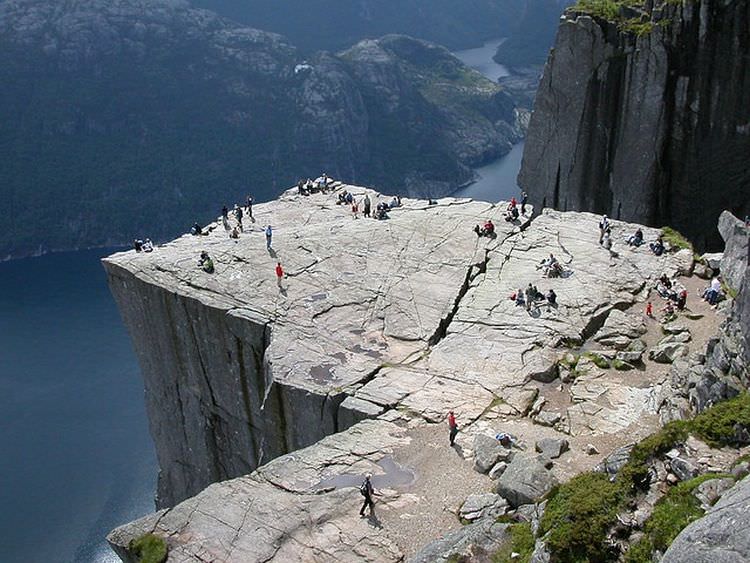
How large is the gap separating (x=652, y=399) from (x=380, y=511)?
10289 millimetres

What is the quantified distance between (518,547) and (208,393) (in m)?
23.8

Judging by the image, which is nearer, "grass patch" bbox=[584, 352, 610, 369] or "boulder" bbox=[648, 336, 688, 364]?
"boulder" bbox=[648, 336, 688, 364]

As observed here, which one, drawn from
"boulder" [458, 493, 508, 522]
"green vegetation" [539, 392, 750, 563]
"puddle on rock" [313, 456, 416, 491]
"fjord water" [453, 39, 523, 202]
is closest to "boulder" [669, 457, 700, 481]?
"green vegetation" [539, 392, 750, 563]

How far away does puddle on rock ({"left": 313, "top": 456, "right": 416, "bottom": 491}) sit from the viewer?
23281 millimetres

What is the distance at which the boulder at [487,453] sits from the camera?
23644mm

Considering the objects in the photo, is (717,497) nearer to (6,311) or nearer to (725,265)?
(725,265)

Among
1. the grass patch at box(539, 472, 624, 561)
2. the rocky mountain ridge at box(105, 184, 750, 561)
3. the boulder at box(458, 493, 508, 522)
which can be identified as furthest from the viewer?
the rocky mountain ridge at box(105, 184, 750, 561)

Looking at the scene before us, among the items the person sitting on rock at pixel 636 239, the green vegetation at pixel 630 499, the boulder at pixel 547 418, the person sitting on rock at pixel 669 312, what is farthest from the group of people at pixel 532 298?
the green vegetation at pixel 630 499

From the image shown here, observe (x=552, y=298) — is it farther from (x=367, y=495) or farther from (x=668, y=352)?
(x=367, y=495)

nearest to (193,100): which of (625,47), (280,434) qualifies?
(625,47)

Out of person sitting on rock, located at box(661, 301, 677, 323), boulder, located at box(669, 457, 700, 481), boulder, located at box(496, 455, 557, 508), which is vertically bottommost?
boulder, located at box(496, 455, 557, 508)

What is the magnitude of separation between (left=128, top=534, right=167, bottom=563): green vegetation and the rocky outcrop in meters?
13.8

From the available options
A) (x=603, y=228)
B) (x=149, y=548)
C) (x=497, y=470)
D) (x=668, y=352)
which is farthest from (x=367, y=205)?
(x=149, y=548)

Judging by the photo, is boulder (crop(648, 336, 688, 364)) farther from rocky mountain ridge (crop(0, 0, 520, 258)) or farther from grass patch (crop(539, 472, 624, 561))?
rocky mountain ridge (crop(0, 0, 520, 258))
